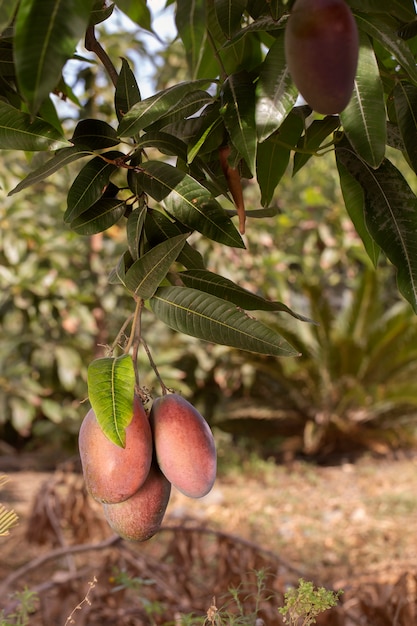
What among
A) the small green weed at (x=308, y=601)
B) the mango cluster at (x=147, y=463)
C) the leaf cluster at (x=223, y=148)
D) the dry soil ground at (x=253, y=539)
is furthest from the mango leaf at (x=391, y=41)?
the dry soil ground at (x=253, y=539)

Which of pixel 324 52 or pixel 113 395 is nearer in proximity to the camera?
pixel 324 52

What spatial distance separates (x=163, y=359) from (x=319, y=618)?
8.28ft

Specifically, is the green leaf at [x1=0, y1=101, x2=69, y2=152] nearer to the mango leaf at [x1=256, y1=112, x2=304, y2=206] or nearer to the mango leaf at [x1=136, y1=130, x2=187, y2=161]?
the mango leaf at [x1=136, y1=130, x2=187, y2=161]

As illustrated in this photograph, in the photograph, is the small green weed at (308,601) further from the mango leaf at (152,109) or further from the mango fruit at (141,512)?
the mango leaf at (152,109)

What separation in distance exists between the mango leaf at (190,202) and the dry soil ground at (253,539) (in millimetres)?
666

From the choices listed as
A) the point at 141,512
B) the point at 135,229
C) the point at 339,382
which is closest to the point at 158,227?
the point at 135,229

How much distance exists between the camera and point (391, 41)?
49 centimetres

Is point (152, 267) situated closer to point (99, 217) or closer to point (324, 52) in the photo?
point (99, 217)

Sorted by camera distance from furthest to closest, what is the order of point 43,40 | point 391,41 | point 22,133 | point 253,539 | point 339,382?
point 339,382, point 253,539, point 22,133, point 391,41, point 43,40

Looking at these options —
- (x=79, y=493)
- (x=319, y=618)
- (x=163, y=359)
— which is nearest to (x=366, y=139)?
(x=319, y=618)

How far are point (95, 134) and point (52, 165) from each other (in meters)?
0.07

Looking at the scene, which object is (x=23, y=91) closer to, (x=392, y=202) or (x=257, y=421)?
(x=392, y=202)

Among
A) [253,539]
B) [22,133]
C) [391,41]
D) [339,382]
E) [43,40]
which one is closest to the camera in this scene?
[43,40]

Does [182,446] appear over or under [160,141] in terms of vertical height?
under
